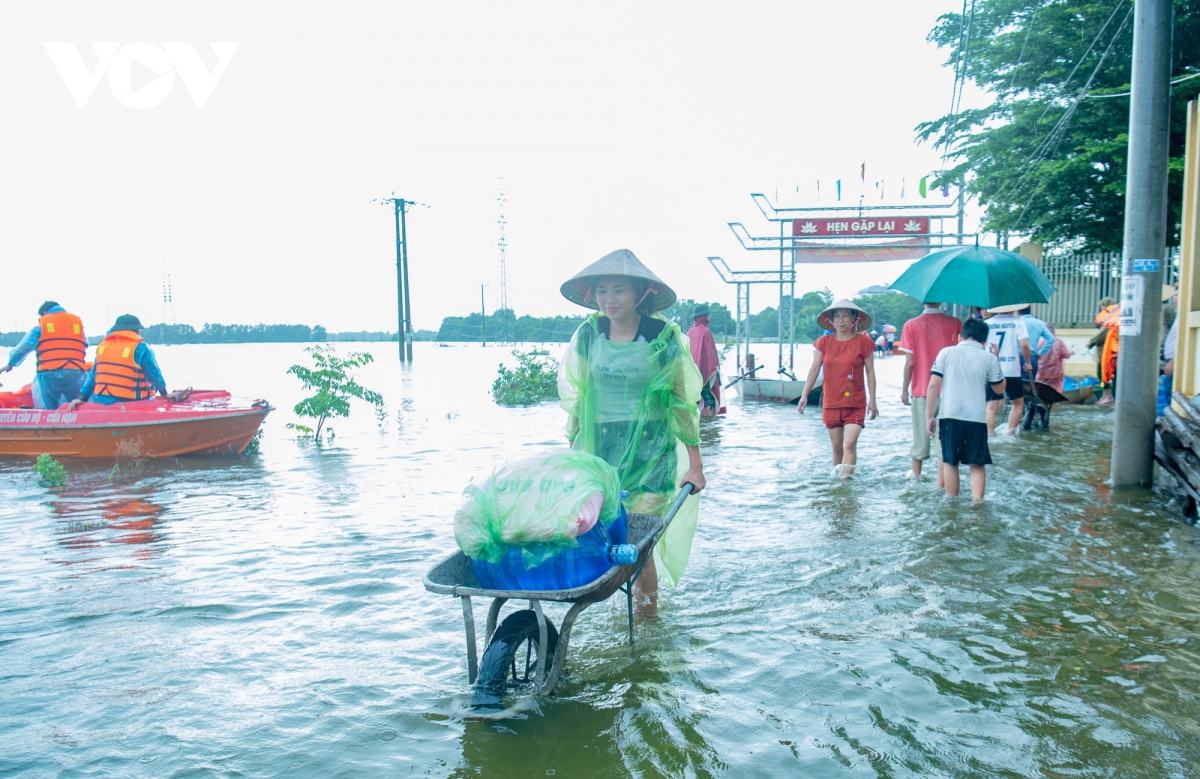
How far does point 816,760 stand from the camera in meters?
3.20

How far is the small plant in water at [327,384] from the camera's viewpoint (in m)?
13.3

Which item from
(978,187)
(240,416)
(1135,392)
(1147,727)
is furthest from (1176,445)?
(978,187)

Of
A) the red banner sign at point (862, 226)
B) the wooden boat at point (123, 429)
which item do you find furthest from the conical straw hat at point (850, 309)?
the wooden boat at point (123, 429)

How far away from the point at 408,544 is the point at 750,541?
265 cm

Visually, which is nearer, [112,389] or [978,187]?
[112,389]

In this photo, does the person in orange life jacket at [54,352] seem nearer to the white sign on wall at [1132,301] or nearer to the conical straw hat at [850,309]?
the conical straw hat at [850,309]

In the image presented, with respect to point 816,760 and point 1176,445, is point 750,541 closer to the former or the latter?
point 816,760

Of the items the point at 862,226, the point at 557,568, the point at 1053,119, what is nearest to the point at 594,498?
the point at 557,568

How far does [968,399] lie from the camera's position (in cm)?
727

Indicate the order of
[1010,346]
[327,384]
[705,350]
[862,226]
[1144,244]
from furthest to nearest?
1. [862,226]
2. [327,384]
3. [705,350]
4. [1010,346]
5. [1144,244]

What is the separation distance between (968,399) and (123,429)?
10170 millimetres

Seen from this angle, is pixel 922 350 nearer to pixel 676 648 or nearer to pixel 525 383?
pixel 676 648

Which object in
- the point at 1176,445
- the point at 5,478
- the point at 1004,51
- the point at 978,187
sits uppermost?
the point at 1004,51

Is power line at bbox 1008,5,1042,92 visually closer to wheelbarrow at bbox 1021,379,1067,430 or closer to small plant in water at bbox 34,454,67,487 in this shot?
wheelbarrow at bbox 1021,379,1067,430
